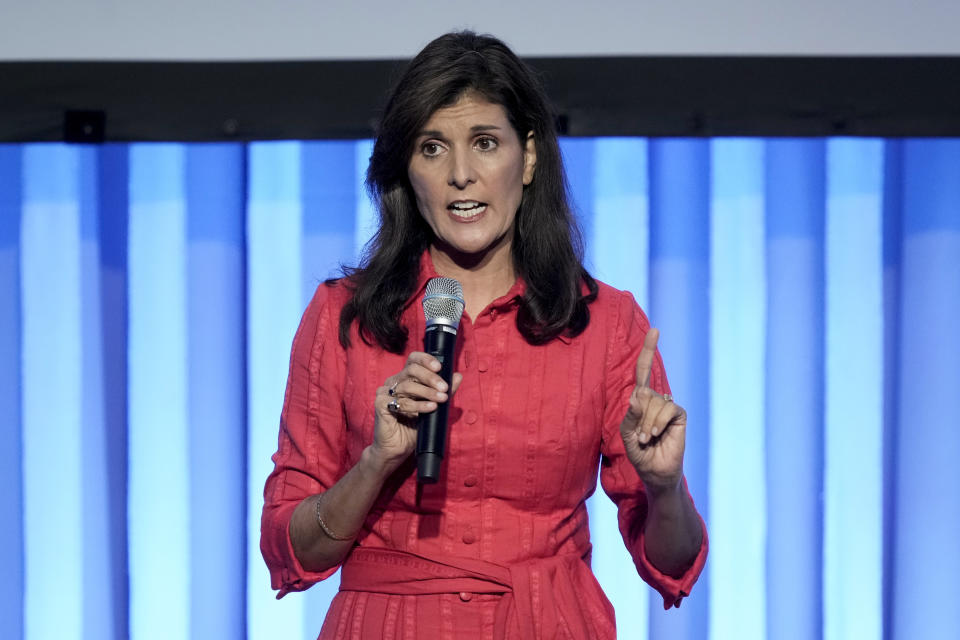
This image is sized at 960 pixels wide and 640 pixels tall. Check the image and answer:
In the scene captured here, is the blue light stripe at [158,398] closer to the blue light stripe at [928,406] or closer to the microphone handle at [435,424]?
the microphone handle at [435,424]

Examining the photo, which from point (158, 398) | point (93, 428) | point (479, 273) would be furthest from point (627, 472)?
point (93, 428)

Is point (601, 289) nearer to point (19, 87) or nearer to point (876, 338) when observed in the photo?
point (876, 338)

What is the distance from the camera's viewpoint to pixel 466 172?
1385mm

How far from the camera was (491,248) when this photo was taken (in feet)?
4.95

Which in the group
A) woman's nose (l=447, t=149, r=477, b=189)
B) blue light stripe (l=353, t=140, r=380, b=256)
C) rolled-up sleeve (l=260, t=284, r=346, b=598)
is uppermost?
blue light stripe (l=353, t=140, r=380, b=256)

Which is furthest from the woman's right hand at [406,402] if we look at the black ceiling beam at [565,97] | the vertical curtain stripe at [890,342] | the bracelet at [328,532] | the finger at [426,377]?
the vertical curtain stripe at [890,342]

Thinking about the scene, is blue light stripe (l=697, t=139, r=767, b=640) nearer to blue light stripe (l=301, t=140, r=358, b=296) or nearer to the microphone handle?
blue light stripe (l=301, t=140, r=358, b=296)

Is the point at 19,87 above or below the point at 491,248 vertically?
above

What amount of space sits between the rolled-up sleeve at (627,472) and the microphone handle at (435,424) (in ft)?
1.20

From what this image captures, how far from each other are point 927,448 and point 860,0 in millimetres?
1132

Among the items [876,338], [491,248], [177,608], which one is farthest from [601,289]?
[177,608]

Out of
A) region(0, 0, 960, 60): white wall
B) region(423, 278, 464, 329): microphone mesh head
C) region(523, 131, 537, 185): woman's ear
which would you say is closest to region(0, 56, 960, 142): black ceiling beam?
region(0, 0, 960, 60): white wall

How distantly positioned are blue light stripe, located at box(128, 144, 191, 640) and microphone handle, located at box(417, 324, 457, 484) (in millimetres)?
1626

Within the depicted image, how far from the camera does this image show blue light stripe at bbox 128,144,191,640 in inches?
103
